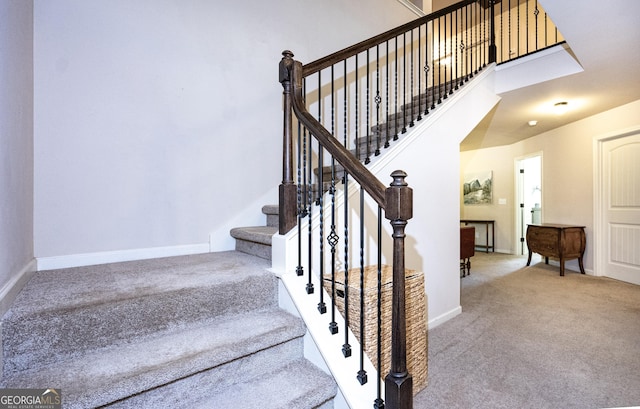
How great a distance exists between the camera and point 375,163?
2295 mm

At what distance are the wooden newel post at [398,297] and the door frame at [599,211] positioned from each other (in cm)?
488

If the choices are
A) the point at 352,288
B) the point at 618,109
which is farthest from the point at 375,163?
the point at 618,109

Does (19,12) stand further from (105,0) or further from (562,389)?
(562,389)

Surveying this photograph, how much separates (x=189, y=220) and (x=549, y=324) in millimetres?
3133

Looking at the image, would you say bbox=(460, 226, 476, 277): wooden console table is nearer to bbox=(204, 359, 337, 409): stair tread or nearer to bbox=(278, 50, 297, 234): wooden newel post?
bbox=(278, 50, 297, 234): wooden newel post

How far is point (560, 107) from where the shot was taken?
13.5 feet

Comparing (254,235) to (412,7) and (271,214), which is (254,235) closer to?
(271,214)

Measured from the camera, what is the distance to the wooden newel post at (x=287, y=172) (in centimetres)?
184


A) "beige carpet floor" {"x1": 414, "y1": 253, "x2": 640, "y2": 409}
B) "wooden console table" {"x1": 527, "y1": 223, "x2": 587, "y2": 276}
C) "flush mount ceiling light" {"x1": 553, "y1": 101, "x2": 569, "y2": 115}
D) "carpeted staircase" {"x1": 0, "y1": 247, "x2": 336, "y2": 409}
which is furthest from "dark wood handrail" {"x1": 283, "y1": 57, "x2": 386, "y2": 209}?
"wooden console table" {"x1": 527, "y1": 223, "x2": 587, "y2": 276}

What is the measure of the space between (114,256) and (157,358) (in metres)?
1.32

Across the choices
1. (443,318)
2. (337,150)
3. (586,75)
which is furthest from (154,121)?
(586,75)

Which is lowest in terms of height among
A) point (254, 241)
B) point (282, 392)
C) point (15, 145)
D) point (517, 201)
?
point (282, 392)

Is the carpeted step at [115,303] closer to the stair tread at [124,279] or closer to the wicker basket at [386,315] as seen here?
the stair tread at [124,279]

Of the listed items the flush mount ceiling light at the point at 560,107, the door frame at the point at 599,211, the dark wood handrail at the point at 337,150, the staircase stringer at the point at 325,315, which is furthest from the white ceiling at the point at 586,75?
the dark wood handrail at the point at 337,150
